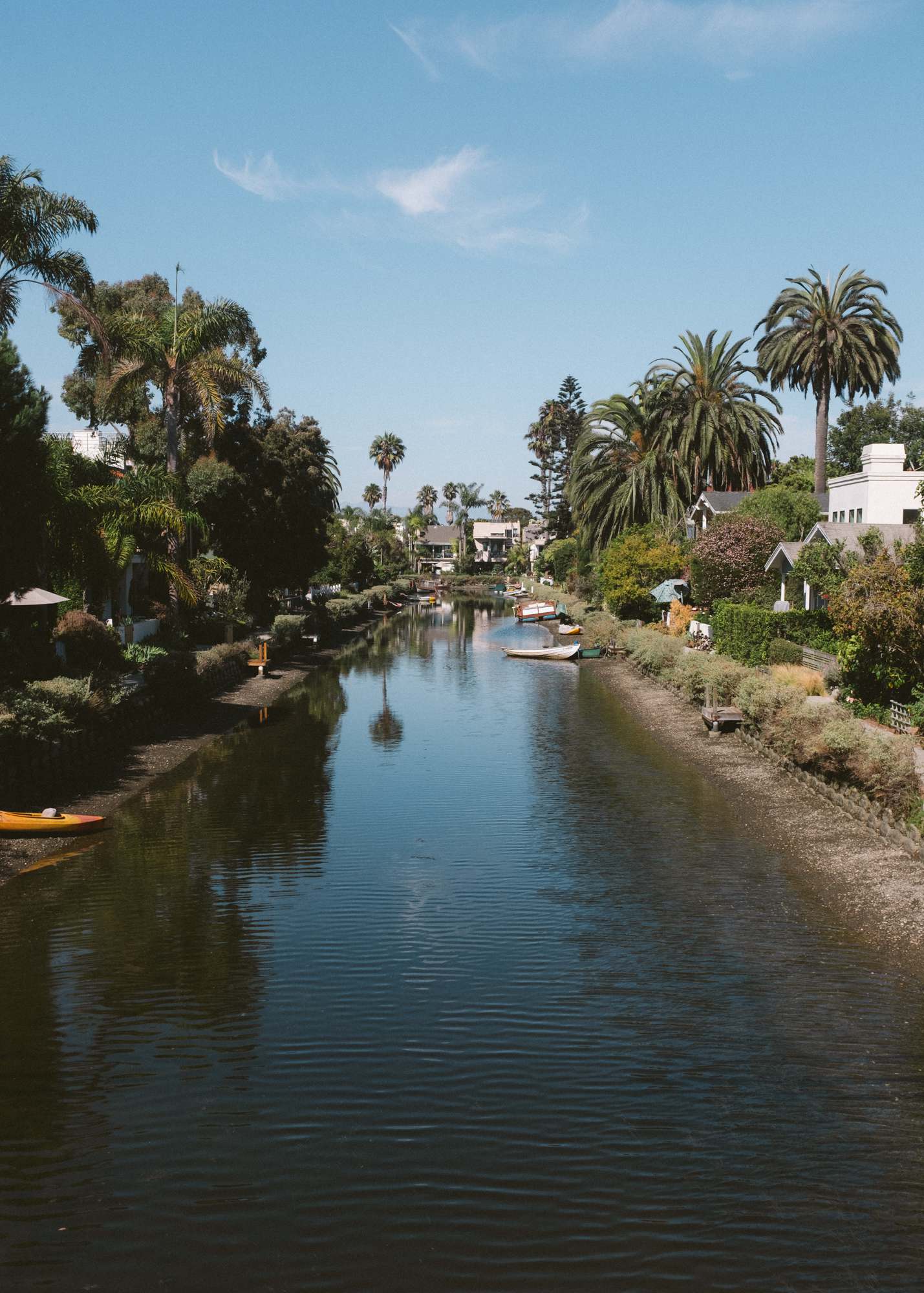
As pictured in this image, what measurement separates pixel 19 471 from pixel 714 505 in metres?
51.5

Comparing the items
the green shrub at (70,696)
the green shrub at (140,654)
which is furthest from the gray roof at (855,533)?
the green shrub at (70,696)

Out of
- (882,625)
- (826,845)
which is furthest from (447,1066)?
(882,625)

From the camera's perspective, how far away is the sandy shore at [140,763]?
2325cm

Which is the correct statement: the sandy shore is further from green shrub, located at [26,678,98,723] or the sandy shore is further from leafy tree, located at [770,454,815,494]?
leafy tree, located at [770,454,815,494]

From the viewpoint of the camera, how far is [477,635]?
87.5m

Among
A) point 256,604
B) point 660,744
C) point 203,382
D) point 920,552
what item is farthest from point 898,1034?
point 256,604

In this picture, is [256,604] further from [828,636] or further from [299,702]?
[828,636]

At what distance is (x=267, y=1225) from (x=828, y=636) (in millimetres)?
34452

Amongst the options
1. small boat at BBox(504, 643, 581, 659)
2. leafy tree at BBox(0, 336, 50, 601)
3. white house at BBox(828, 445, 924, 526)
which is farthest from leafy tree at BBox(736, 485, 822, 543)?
leafy tree at BBox(0, 336, 50, 601)

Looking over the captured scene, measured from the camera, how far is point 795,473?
3730 inches

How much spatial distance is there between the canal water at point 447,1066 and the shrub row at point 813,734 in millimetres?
2804

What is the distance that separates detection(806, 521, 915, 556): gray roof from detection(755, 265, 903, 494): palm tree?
84.6 ft

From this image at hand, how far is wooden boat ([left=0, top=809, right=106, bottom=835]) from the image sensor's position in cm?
2342

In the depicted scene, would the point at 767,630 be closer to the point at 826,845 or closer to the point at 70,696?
the point at 826,845
